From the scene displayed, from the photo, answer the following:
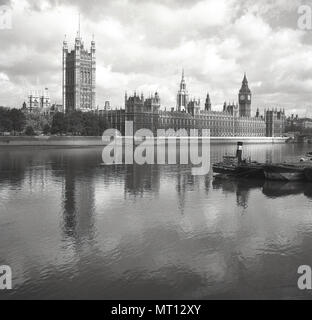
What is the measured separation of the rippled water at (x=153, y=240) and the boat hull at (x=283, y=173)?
15.2 feet

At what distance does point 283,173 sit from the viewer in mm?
36438

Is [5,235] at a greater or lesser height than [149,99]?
lesser

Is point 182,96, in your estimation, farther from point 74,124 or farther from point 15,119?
point 15,119

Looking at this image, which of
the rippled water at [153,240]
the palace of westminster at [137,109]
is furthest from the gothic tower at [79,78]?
the rippled water at [153,240]

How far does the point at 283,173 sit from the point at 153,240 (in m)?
22.3

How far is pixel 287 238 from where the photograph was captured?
59.0ft

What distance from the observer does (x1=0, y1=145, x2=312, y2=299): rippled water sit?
1288 cm

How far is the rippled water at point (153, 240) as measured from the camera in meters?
12.9

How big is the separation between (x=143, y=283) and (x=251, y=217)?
10.7 metres

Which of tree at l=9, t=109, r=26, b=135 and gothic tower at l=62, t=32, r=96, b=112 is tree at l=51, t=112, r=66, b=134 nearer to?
tree at l=9, t=109, r=26, b=135

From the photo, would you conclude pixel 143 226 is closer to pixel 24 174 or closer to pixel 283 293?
pixel 283 293
